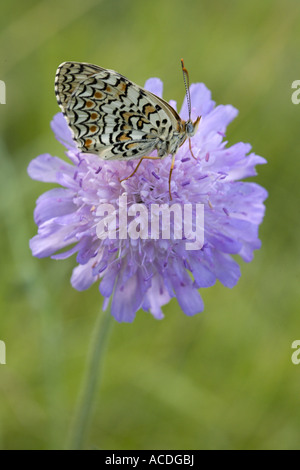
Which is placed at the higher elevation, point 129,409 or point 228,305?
point 228,305

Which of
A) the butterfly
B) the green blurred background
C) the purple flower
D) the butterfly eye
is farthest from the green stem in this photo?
the butterfly eye

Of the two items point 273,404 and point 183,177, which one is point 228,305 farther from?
point 183,177

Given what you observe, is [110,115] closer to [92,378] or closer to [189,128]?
[189,128]

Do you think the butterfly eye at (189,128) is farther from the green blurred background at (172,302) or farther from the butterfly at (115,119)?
the green blurred background at (172,302)

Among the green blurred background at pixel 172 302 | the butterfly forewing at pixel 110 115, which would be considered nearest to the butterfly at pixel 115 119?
the butterfly forewing at pixel 110 115

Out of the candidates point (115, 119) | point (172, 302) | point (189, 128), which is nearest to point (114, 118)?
point (115, 119)

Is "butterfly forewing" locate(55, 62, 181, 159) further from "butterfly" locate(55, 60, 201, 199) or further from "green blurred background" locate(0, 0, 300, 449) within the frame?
"green blurred background" locate(0, 0, 300, 449)
